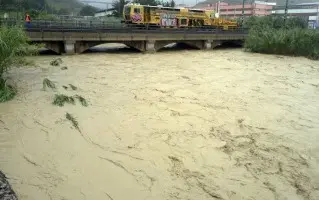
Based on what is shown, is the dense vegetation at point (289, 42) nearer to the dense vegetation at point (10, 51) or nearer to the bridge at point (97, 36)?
the bridge at point (97, 36)

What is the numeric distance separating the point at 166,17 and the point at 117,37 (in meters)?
10.9

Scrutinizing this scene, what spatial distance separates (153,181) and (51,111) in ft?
19.7

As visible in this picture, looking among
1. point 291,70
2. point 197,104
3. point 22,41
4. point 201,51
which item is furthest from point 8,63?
point 201,51

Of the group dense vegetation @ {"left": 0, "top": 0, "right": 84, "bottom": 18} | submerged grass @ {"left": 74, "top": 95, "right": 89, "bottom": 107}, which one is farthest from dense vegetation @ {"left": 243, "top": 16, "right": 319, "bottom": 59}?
dense vegetation @ {"left": 0, "top": 0, "right": 84, "bottom": 18}

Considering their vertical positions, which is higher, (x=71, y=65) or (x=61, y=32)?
(x=61, y=32)

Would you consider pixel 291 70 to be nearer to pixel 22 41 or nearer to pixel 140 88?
pixel 140 88

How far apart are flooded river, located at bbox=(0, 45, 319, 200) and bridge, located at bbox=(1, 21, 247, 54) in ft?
22.2

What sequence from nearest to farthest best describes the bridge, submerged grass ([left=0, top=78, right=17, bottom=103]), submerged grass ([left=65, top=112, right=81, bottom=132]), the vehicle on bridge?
submerged grass ([left=65, top=112, right=81, bottom=132]) → submerged grass ([left=0, top=78, right=17, bottom=103]) → the bridge → the vehicle on bridge

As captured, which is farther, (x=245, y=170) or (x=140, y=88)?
(x=140, y=88)

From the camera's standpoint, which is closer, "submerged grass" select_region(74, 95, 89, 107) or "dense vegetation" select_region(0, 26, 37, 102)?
"dense vegetation" select_region(0, 26, 37, 102)

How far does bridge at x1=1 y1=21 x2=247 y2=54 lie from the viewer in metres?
25.9

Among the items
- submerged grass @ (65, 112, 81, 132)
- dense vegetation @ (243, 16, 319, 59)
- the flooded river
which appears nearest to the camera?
the flooded river

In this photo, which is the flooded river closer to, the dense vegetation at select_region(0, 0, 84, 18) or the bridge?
the bridge

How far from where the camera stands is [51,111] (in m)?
12.4
